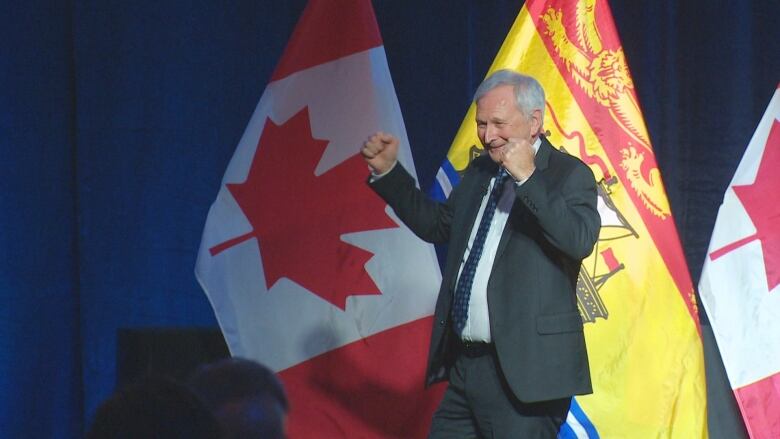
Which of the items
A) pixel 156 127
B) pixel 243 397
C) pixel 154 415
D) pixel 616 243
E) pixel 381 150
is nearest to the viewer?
pixel 154 415

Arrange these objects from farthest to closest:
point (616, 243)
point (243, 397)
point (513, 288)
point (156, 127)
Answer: point (156, 127), point (616, 243), point (513, 288), point (243, 397)

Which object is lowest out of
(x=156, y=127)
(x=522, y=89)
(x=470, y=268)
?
(x=470, y=268)

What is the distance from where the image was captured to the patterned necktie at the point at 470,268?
2.38 m

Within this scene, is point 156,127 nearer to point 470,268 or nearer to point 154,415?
point 470,268

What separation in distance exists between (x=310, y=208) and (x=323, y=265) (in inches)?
6.7

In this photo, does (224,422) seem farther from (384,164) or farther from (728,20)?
(728,20)

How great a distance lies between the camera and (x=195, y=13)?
12.4 ft

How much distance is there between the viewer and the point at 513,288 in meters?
2.33

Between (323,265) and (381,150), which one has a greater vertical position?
(381,150)

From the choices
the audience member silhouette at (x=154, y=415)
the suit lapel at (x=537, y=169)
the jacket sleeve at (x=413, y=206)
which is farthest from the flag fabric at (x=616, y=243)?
the audience member silhouette at (x=154, y=415)

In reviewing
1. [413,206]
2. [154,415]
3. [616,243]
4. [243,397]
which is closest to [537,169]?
[413,206]

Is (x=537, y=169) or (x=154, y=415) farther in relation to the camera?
(x=537, y=169)

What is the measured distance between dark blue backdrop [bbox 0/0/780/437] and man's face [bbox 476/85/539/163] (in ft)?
5.16

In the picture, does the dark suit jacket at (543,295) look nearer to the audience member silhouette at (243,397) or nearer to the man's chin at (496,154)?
the man's chin at (496,154)
